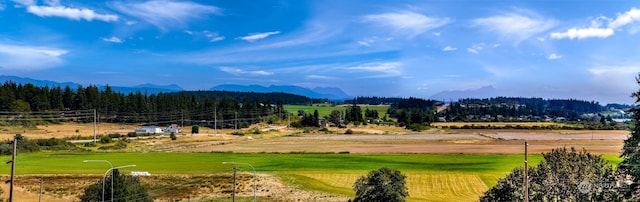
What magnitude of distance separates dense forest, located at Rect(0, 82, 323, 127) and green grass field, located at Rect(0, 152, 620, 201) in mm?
61094

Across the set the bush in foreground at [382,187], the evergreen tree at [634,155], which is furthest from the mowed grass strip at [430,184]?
→ the evergreen tree at [634,155]

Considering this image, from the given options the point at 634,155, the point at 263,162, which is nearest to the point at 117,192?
the point at 263,162

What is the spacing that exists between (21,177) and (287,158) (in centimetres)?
3319

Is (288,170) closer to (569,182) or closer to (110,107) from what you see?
(569,182)

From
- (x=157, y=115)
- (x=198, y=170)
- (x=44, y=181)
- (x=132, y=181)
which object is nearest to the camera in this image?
(x=132, y=181)

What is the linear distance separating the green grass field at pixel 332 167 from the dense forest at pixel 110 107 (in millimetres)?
61094

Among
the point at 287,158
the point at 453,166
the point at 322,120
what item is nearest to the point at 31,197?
the point at 287,158

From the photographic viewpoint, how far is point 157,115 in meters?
152

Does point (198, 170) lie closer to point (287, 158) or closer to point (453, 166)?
point (287, 158)

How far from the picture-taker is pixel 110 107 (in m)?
144

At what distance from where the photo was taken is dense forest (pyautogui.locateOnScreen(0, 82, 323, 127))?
125 m

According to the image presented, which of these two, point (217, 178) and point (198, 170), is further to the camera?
point (198, 170)

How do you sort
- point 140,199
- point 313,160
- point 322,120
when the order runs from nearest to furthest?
point 140,199 < point 313,160 < point 322,120

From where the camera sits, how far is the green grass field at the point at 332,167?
4500cm
